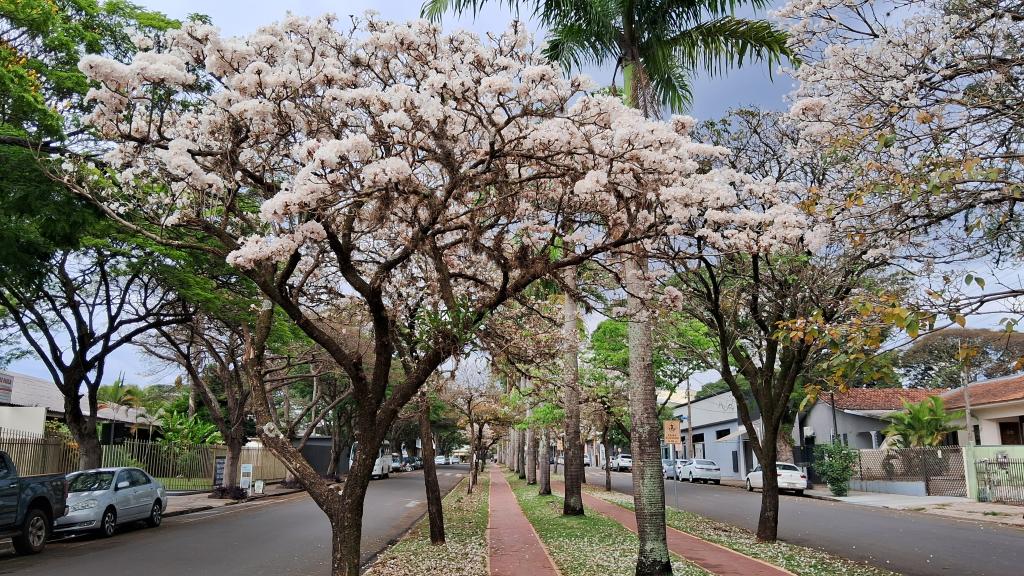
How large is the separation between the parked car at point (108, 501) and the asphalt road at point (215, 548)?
13.0 inches

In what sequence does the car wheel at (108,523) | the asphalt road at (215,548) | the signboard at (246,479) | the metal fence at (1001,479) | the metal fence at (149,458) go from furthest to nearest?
the signboard at (246,479) → the metal fence at (1001,479) → the metal fence at (149,458) → the car wheel at (108,523) → the asphalt road at (215,548)

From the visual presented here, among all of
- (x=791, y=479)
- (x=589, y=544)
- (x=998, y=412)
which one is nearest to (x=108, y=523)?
(x=589, y=544)

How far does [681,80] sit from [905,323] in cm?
876

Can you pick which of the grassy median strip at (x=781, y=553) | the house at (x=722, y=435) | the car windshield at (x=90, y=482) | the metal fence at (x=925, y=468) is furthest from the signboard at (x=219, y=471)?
the metal fence at (x=925, y=468)

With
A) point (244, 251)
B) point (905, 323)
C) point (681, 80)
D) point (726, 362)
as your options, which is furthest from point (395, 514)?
point (905, 323)

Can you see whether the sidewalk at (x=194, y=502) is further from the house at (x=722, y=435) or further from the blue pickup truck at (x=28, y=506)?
the house at (x=722, y=435)

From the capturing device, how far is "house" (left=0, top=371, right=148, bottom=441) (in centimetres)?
2428

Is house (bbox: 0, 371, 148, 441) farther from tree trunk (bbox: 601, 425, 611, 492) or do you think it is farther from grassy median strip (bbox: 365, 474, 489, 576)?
tree trunk (bbox: 601, 425, 611, 492)

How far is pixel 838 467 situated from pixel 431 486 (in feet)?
73.4

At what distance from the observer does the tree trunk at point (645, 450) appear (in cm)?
938

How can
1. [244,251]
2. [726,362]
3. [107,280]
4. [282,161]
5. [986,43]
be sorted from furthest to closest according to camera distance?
[107,280]
[726,362]
[282,161]
[986,43]
[244,251]

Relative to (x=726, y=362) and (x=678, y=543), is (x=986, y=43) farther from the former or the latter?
(x=678, y=543)

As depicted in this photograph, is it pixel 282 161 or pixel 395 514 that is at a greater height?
pixel 282 161

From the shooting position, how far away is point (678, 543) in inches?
529
